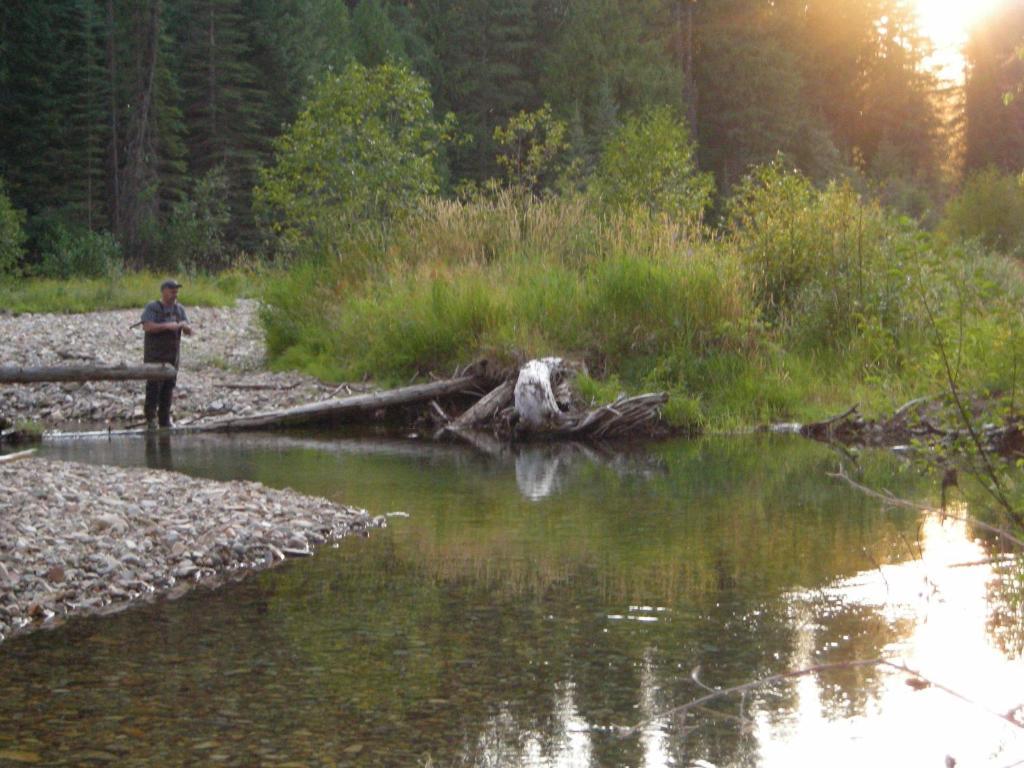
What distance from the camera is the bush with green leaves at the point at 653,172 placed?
1239 inches

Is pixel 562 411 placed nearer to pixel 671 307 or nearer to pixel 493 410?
pixel 493 410

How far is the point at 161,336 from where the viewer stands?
1634cm

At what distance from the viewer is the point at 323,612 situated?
7.59m

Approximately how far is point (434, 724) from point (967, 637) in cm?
275

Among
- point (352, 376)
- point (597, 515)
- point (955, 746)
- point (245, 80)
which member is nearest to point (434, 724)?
point (955, 746)

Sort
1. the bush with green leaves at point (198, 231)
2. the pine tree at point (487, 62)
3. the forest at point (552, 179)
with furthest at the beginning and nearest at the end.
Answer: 1. the pine tree at point (487, 62)
2. the bush with green leaves at point (198, 231)
3. the forest at point (552, 179)

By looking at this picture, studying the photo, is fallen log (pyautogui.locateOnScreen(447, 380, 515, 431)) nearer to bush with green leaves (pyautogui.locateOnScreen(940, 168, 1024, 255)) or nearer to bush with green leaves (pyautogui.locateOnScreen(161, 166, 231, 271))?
bush with green leaves (pyautogui.locateOnScreen(940, 168, 1024, 255))

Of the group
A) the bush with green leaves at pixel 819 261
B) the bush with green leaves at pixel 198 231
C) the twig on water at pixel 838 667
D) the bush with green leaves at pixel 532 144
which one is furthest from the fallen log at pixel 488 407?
the bush with green leaves at pixel 198 231

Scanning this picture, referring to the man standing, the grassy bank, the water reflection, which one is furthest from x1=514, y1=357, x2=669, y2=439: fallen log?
the man standing

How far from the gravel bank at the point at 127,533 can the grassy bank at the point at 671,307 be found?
679 centimetres

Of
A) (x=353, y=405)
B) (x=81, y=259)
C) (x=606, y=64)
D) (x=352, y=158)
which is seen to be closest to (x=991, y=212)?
(x=352, y=158)

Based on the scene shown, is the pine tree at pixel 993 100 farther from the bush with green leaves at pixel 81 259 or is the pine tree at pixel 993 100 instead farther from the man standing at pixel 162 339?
the man standing at pixel 162 339

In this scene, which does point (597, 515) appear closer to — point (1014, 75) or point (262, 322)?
point (262, 322)

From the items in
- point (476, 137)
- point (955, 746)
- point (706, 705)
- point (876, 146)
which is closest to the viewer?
point (955, 746)
